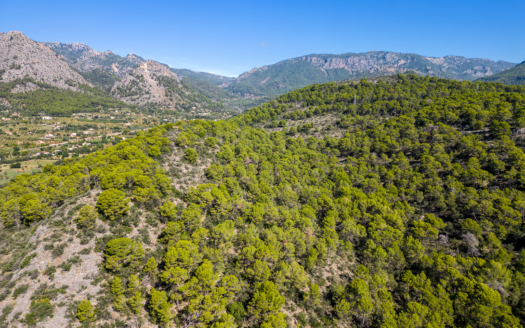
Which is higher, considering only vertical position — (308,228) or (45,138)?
(45,138)

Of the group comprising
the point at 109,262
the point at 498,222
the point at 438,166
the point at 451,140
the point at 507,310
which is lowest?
the point at 507,310

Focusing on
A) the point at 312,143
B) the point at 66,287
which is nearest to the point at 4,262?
the point at 66,287

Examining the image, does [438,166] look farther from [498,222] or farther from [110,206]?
[110,206]

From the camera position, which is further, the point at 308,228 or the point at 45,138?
the point at 45,138

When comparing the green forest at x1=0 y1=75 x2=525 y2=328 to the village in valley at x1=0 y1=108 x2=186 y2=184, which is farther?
the village in valley at x1=0 y1=108 x2=186 y2=184

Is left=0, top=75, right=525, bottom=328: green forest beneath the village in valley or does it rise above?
beneath

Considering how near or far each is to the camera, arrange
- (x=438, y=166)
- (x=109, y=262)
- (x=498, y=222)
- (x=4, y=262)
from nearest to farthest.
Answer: (x=109, y=262) → (x=4, y=262) → (x=498, y=222) → (x=438, y=166)

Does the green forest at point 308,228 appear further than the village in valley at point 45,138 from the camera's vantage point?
No

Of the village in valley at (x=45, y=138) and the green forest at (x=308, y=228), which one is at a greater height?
the village in valley at (x=45, y=138)
